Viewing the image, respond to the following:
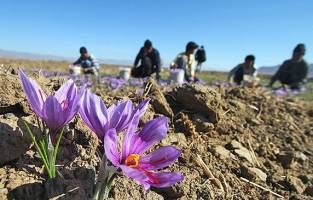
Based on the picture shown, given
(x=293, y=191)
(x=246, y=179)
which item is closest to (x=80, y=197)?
(x=246, y=179)

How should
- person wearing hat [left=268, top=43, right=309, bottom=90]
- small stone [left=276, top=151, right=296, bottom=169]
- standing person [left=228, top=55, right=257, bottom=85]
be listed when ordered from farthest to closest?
standing person [left=228, top=55, right=257, bottom=85], person wearing hat [left=268, top=43, right=309, bottom=90], small stone [left=276, top=151, right=296, bottom=169]

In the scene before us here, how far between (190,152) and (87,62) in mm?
9186

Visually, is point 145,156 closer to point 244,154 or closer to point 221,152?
point 221,152

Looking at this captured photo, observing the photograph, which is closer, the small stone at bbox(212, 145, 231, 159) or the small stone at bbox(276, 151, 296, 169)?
the small stone at bbox(212, 145, 231, 159)

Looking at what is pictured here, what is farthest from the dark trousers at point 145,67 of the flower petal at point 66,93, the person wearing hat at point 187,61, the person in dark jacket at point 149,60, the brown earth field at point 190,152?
the flower petal at point 66,93

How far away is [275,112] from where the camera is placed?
375 cm

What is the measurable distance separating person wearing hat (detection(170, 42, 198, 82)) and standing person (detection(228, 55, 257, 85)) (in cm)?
85

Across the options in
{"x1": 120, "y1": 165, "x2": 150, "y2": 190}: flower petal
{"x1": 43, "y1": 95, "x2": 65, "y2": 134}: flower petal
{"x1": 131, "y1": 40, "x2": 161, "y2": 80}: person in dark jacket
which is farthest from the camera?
{"x1": 131, "y1": 40, "x2": 161, "y2": 80}: person in dark jacket

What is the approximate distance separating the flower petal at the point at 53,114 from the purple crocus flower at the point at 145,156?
21 cm

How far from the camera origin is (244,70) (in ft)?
30.8

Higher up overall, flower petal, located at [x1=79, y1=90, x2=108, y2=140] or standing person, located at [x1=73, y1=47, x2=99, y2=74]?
flower petal, located at [x1=79, y1=90, x2=108, y2=140]

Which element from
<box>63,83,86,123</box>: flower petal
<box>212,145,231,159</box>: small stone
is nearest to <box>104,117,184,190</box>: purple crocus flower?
<box>63,83,86,123</box>: flower petal

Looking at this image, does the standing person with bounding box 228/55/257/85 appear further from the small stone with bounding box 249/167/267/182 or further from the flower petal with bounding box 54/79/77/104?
the flower petal with bounding box 54/79/77/104

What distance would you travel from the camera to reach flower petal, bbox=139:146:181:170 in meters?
1.38
